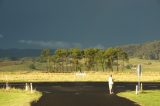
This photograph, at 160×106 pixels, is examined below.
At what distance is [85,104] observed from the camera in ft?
129

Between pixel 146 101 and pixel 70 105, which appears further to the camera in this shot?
pixel 146 101

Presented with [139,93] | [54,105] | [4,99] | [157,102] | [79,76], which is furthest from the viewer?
[79,76]

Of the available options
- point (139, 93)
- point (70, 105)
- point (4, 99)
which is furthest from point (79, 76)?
point (70, 105)

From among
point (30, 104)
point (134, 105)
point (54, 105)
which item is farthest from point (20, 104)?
point (134, 105)

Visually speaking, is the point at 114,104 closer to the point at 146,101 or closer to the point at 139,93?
the point at 146,101

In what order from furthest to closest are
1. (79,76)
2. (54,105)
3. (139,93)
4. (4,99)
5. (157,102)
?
(79,76) → (139,93) → (4,99) → (157,102) → (54,105)

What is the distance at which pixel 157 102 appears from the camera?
42.1 m

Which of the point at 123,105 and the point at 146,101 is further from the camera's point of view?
the point at 146,101

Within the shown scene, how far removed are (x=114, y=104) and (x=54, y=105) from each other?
5536 millimetres

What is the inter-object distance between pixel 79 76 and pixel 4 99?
226ft

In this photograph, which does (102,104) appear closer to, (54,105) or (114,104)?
(114,104)

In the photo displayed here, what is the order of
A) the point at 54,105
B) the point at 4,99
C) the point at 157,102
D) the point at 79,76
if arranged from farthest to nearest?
the point at 79,76 → the point at 4,99 → the point at 157,102 → the point at 54,105

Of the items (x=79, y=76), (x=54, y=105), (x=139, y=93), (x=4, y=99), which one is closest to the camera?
(x=54, y=105)

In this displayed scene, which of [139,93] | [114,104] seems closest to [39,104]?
[114,104]
